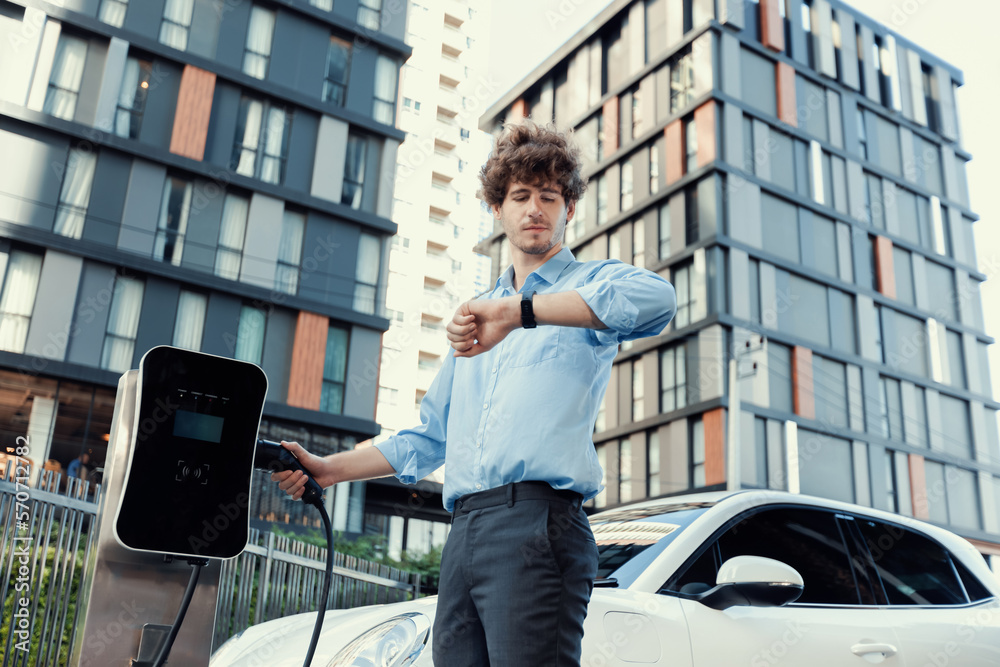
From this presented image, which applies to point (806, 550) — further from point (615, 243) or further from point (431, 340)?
point (431, 340)

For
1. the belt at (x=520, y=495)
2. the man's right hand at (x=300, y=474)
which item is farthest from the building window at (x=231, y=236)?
the belt at (x=520, y=495)

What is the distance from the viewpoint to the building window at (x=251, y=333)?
20.4 m

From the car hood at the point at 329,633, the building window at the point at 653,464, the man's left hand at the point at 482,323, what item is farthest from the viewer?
the building window at the point at 653,464

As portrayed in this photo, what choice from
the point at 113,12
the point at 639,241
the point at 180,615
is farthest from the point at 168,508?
the point at 639,241

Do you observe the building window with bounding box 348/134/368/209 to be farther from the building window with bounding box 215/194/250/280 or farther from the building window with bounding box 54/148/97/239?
the building window with bounding box 54/148/97/239

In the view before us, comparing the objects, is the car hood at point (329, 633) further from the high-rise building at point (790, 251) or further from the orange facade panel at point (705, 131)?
the orange facade panel at point (705, 131)

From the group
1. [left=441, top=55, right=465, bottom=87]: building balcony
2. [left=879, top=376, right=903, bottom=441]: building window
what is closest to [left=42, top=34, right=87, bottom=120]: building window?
[left=879, top=376, right=903, bottom=441]: building window

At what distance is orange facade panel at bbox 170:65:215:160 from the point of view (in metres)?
20.6

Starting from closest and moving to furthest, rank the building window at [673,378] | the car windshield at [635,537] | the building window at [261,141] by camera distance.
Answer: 1. the car windshield at [635,537]
2. the building window at [261,141]
3. the building window at [673,378]

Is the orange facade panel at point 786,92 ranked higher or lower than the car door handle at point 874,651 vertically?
higher

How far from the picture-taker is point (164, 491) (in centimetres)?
168

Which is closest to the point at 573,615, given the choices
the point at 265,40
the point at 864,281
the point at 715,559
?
the point at 715,559

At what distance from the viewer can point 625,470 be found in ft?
99.4

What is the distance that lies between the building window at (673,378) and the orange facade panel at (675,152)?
6.47 meters
